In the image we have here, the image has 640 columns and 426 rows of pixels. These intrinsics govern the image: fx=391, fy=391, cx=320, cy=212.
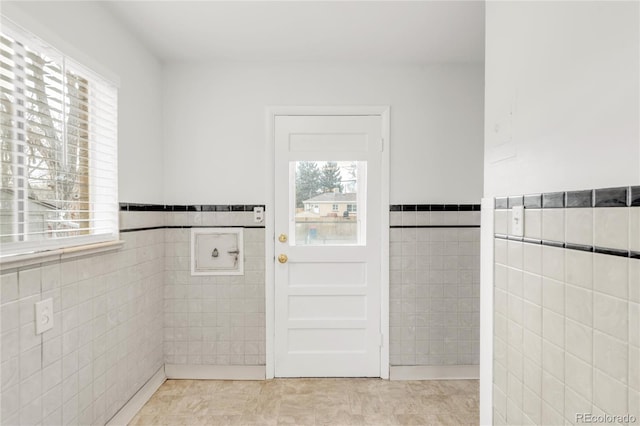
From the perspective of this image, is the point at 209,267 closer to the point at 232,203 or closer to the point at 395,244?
the point at 232,203

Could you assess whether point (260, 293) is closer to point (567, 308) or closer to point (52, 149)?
point (52, 149)

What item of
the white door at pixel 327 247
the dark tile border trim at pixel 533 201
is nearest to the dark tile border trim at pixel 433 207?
the white door at pixel 327 247

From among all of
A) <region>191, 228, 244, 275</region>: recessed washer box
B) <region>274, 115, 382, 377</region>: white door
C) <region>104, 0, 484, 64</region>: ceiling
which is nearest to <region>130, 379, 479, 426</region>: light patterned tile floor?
<region>274, 115, 382, 377</region>: white door

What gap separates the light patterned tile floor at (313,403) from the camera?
2.36m

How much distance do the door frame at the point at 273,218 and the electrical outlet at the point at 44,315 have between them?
1.45m

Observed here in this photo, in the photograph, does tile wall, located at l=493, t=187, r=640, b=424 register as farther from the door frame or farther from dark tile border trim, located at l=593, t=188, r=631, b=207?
the door frame

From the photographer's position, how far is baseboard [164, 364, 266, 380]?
289 cm

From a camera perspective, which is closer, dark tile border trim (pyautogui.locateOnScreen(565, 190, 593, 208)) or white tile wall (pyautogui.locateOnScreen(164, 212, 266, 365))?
dark tile border trim (pyautogui.locateOnScreen(565, 190, 593, 208))

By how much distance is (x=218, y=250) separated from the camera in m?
2.89

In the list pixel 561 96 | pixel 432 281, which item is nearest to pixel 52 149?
pixel 561 96

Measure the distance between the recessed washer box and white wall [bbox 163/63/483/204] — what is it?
0.24 m

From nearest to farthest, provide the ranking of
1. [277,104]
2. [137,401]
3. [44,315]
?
[44,315]
[137,401]
[277,104]

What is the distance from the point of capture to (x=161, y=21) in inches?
88.5

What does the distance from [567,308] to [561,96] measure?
675 mm
